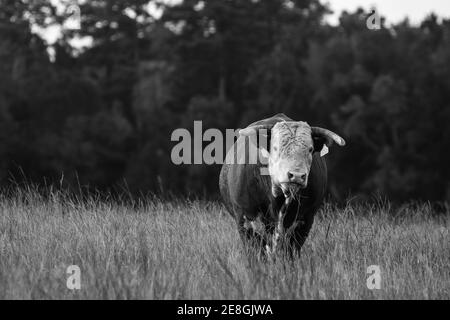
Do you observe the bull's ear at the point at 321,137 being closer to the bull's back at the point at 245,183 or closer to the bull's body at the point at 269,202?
the bull's body at the point at 269,202

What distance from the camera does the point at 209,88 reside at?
43250 millimetres

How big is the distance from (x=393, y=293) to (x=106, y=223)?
3.10 m

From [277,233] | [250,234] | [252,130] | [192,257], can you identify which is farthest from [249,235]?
[252,130]

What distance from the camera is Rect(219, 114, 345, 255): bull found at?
237 inches

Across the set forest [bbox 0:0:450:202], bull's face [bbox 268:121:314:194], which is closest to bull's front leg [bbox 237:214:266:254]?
bull's face [bbox 268:121:314:194]

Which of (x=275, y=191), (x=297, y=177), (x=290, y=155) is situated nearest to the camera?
(x=297, y=177)

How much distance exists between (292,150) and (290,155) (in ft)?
0.16

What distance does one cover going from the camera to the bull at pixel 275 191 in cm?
602

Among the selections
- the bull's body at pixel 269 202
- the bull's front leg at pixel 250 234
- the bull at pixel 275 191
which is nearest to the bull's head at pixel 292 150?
the bull at pixel 275 191

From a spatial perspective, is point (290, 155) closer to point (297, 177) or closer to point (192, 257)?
point (297, 177)

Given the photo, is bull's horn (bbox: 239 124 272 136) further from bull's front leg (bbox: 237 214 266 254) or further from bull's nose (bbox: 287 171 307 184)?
bull's front leg (bbox: 237 214 266 254)

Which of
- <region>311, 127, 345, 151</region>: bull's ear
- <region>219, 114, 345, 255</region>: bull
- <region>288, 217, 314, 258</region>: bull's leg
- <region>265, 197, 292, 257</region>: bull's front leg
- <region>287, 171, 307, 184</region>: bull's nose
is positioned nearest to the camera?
<region>287, 171, 307, 184</region>: bull's nose

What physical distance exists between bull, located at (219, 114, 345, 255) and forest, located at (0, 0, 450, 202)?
988 inches
